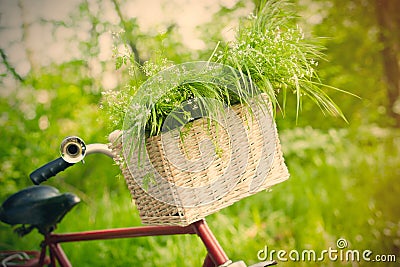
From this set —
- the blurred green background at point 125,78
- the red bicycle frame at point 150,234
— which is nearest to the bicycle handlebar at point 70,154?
the red bicycle frame at point 150,234

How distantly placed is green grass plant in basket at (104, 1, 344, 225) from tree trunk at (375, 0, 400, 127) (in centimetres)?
194

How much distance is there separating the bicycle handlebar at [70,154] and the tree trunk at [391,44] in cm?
206

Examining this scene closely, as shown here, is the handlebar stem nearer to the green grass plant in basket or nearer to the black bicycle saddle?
the green grass plant in basket

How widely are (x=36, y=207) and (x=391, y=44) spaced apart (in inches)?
82.5

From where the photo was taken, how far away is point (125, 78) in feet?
9.04

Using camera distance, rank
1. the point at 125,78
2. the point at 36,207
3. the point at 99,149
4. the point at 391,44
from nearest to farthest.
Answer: the point at 99,149, the point at 36,207, the point at 125,78, the point at 391,44

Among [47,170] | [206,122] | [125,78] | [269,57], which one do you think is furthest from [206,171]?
[125,78]

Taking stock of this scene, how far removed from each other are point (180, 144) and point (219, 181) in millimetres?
103

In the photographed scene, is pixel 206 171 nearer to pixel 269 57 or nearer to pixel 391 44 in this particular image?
pixel 269 57

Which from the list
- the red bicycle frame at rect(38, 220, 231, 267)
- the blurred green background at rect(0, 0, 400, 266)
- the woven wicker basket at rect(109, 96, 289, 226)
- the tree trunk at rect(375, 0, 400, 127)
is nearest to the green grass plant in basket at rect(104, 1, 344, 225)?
the woven wicker basket at rect(109, 96, 289, 226)

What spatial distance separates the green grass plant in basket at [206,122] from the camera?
995 millimetres

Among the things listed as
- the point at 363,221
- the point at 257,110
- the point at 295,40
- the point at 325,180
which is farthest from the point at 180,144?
the point at 325,180

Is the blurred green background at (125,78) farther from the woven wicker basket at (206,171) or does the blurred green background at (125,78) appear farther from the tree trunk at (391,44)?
the woven wicker basket at (206,171)

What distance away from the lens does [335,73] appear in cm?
288
